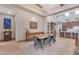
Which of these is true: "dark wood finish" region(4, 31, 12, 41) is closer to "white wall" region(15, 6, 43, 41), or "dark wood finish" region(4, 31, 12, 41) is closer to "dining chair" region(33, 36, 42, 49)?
"white wall" region(15, 6, 43, 41)

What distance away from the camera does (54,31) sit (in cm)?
235

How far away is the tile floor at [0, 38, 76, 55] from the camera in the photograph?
2.24 m

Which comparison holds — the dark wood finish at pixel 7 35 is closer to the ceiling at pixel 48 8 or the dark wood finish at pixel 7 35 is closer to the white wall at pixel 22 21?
the white wall at pixel 22 21

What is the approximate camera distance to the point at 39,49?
227 cm

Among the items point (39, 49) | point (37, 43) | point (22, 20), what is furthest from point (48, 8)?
point (39, 49)

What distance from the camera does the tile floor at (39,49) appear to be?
88.1 inches

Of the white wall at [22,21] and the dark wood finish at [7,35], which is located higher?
the white wall at [22,21]

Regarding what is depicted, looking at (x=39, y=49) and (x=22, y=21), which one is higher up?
(x=22, y=21)

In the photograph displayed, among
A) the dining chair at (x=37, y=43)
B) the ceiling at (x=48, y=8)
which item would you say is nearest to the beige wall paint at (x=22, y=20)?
the ceiling at (x=48, y=8)

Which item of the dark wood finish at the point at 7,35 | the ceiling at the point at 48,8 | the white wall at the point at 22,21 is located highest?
the ceiling at the point at 48,8

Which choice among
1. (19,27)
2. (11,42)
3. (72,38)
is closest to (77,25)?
(72,38)

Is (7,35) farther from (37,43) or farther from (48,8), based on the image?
(48,8)
